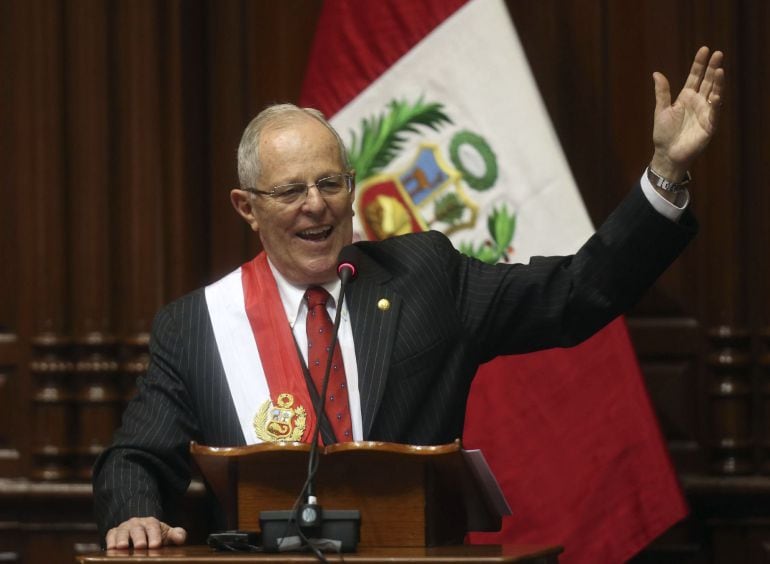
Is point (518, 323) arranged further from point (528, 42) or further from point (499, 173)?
point (528, 42)

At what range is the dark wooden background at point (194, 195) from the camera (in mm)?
3734

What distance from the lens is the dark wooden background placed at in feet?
12.3

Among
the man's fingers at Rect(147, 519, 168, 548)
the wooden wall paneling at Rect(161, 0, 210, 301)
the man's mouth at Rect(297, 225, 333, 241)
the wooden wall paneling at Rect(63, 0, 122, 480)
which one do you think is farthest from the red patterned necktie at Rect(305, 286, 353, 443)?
the wooden wall paneling at Rect(63, 0, 122, 480)

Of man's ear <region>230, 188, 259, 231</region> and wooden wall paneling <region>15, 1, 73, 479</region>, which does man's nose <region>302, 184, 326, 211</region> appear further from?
wooden wall paneling <region>15, 1, 73, 479</region>

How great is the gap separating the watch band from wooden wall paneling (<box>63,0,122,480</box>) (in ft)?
6.41

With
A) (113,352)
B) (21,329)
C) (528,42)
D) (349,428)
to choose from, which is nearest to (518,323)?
(349,428)

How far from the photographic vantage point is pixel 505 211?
11.4 ft

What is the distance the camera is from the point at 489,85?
3.48 metres

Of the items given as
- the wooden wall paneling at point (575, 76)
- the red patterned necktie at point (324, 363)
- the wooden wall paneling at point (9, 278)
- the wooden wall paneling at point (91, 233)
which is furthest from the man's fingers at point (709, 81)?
the wooden wall paneling at point (9, 278)

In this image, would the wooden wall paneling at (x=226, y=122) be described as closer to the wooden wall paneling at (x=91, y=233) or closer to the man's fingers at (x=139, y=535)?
the wooden wall paneling at (x=91, y=233)

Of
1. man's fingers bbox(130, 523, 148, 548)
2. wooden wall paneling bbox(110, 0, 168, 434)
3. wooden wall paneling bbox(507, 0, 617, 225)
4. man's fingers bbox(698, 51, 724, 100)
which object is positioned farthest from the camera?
wooden wall paneling bbox(110, 0, 168, 434)

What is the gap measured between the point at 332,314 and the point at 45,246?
1.46 m

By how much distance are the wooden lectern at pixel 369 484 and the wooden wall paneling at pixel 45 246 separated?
1861mm

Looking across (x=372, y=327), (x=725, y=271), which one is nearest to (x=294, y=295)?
(x=372, y=327)
